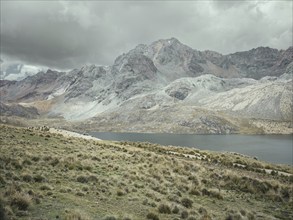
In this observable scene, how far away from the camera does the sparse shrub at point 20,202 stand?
13914 mm

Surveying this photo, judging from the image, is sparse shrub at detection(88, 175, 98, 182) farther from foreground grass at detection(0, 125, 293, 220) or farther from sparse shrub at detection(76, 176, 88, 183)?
sparse shrub at detection(76, 176, 88, 183)

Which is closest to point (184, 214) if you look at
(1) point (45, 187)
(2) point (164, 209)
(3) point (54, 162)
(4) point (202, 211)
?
(2) point (164, 209)

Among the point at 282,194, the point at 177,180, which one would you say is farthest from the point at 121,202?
the point at 282,194

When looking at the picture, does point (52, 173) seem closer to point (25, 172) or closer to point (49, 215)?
point (25, 172)

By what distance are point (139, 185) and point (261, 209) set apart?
8671 millimetres

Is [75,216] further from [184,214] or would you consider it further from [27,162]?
[27,162]

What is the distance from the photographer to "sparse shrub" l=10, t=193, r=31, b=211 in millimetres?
13914

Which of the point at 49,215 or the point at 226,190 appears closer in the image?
the point at 49,215

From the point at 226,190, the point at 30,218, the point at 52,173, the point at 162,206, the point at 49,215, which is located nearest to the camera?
the point at 30,218

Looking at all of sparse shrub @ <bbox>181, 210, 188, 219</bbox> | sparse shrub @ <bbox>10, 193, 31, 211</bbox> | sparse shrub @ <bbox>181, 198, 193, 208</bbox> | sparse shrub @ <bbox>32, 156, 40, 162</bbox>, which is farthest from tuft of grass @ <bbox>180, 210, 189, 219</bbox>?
sparse shrub @ <bbox>32, 156, 40, 162</bbox>

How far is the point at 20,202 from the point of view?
14070mm

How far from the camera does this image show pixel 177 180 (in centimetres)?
2752

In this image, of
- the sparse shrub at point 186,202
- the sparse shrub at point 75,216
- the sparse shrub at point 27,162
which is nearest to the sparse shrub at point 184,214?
the sparse shrub at point 186,202

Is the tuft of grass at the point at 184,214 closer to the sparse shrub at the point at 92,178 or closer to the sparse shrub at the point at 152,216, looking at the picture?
the sparse shrub at the point at 152,216
